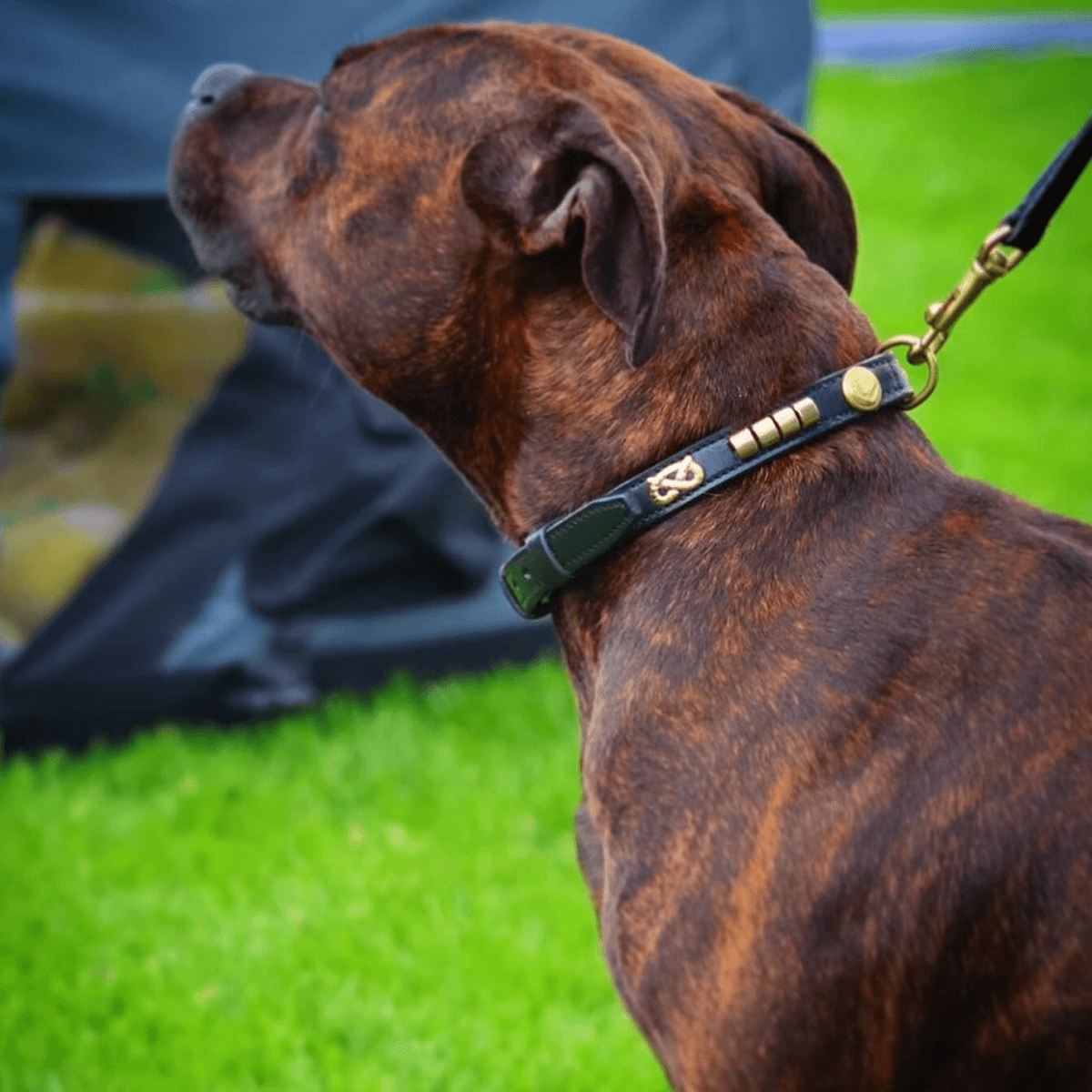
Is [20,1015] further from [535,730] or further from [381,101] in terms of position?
[381,101]

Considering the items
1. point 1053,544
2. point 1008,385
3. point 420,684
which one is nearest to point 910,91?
point 1008,385

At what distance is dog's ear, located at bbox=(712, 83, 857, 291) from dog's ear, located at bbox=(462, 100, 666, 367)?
401 mm

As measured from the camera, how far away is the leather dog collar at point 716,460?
2.29m

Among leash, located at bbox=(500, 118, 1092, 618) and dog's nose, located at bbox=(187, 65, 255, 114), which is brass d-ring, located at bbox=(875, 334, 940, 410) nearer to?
leash, located at bbox=(500, 118, 1092, 618)

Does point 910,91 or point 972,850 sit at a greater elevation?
point 972,850

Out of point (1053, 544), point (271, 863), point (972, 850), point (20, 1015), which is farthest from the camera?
point (271, 863)

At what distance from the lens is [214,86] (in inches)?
120

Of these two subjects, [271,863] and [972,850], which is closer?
[972,850]

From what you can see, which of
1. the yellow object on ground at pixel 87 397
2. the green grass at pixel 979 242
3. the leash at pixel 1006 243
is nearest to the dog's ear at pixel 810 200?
the leash at pixel 1006 243

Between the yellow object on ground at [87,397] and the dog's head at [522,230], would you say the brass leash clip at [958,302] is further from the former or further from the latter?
the yellow object on ground at [87,397]

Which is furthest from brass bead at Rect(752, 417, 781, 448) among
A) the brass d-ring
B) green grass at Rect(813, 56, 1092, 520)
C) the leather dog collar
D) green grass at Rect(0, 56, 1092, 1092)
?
green grass at Rect(813, 56, 1092, 520)

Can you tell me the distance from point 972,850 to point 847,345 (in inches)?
28.7

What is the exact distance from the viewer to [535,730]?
4.64 m

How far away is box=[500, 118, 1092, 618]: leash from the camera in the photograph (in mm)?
2287
